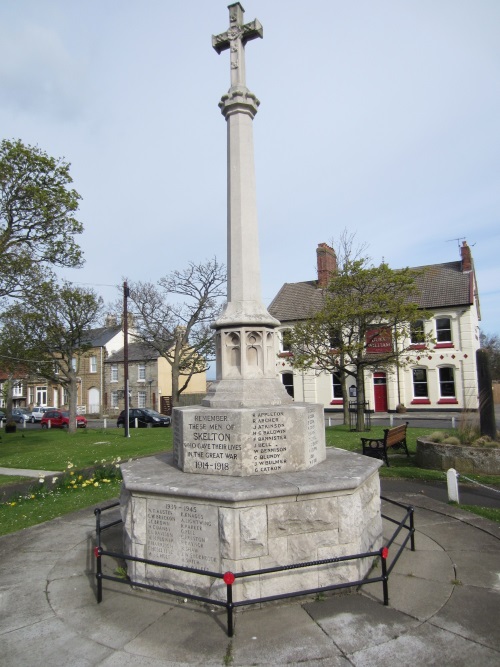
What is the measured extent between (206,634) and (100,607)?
52.6 inches

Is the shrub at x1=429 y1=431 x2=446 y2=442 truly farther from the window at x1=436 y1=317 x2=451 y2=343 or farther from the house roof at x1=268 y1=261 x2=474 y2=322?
the window at x1=436 y1=317 x2=451 y2=343

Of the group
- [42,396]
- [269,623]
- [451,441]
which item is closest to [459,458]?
[451,441]

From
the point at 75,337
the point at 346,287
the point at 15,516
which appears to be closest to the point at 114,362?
the point at 75,337

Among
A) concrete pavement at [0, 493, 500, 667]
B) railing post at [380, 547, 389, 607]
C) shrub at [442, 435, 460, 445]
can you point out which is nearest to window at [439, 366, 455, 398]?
shrub at [442, 435, 460, 445]

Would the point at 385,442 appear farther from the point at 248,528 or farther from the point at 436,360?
the point at 436,360

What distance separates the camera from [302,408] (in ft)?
19.3

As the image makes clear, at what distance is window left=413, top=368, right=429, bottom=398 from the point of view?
3234 centimetres

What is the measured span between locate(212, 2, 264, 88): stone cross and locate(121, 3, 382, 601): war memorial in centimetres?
2

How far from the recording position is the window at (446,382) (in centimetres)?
3148

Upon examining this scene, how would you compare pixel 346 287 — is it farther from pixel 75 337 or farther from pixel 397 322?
pixel 75 337

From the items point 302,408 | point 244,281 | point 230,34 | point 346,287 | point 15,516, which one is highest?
point 230,34

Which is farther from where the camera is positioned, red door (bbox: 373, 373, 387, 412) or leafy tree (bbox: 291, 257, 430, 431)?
red door (bbox: 373, 373, 387, 412)

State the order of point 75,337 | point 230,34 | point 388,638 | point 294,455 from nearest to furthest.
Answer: point 388,638
point 294,455
point 230,34
point 75,337

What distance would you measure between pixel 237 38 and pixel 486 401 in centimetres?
1045
